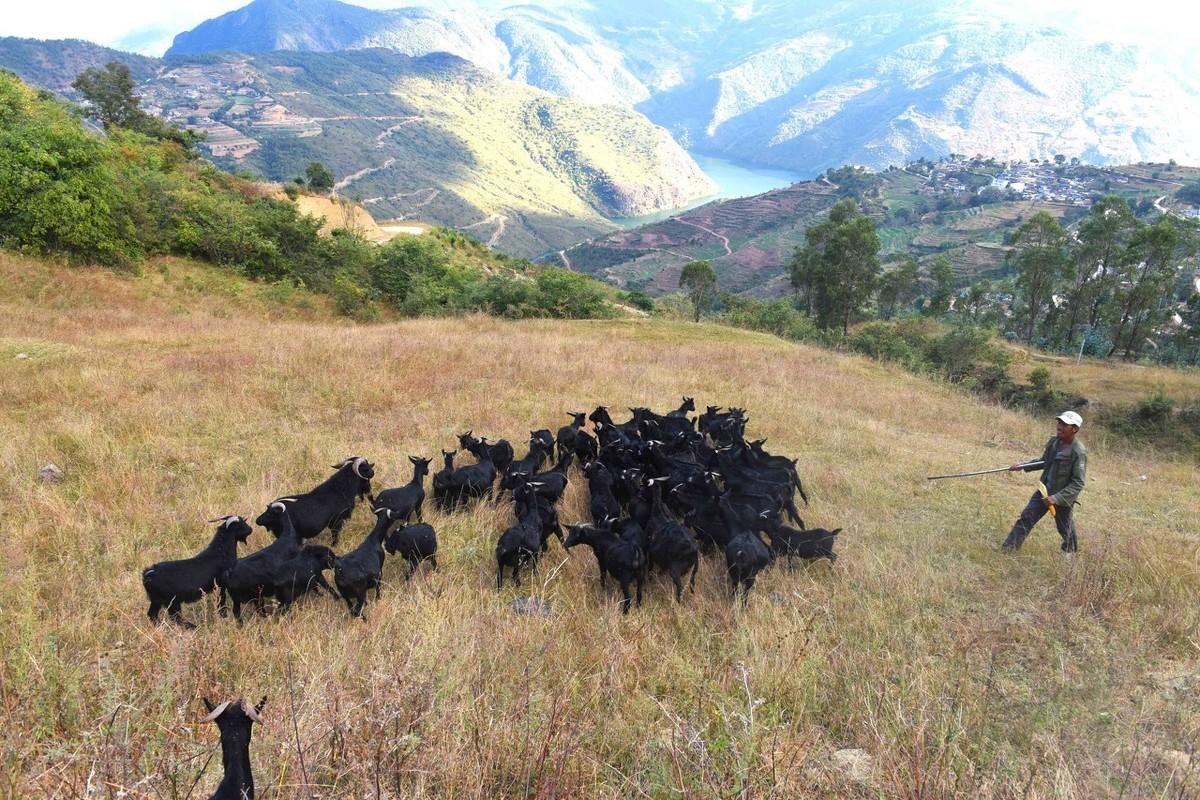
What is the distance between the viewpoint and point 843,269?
3847 cm

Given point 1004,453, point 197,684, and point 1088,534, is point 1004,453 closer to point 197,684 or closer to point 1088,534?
point 1088,534

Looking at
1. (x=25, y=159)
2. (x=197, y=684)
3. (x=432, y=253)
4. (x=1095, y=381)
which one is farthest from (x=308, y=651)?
(x=1095, y=381)

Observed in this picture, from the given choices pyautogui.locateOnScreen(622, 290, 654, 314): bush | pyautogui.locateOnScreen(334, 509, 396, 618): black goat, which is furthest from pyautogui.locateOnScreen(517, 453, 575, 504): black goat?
pyautogui.locateOnScreen(622, 290, 654, 314): bush

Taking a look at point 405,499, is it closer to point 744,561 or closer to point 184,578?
point 184,578

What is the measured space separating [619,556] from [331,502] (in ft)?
10.1

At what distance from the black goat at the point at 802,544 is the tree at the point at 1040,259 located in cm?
4376

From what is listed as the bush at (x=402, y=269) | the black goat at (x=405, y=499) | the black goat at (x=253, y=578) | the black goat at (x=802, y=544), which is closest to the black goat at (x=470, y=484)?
the black goat at (x=405, y=499)

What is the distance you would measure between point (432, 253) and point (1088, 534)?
28.0 m

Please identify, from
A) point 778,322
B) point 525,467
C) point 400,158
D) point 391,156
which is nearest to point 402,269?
point 778,322

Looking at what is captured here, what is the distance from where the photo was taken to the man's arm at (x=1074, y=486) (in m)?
6.51

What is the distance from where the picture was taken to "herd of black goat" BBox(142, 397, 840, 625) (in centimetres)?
462

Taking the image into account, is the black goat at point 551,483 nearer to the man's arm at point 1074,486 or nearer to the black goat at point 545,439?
the black goat at point 545,439

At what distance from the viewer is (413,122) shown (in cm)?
17962

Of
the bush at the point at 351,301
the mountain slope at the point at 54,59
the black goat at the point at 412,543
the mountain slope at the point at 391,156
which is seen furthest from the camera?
the mountain slope at the point at 54,59
